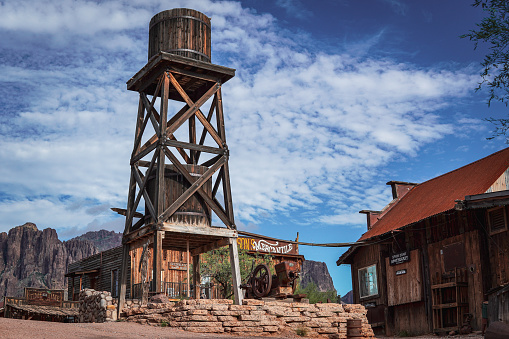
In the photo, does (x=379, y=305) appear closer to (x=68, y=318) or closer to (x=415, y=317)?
(x=415, y=317)

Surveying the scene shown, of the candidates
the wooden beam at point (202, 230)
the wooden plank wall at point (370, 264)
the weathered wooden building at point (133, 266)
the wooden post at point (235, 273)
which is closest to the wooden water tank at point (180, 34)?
the wooden beam at point (202, 230)

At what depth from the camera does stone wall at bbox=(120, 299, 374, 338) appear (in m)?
18.5

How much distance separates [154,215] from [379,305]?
15219mm

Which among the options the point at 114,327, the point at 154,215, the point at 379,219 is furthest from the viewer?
the point at 379,219

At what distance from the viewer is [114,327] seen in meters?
17.6

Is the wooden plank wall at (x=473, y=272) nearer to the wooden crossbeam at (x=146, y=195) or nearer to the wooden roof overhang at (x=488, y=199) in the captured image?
the wooden roof overhang at (x=488, y=199)

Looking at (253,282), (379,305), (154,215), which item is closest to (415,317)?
(379,305)

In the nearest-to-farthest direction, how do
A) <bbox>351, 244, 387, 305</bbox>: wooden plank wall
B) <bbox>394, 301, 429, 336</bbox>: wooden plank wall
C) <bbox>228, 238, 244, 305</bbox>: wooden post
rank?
1. <bbox>228, 238, 244, 305</bbox>: wooden post
2. <bbox>394, 301, 429, 336</bbox>: wooden plank wall
3. <bbox>351, 244, 387, 305</bbox>: wooden plank wall

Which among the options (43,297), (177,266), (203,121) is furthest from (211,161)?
(177,266)

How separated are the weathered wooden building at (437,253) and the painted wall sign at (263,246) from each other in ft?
48.6

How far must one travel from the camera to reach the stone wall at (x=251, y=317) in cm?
1855

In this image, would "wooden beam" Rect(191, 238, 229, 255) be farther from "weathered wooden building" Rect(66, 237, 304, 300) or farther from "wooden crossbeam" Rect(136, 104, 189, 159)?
"weathered wooden building" Rect(66, 237, 304, 300)

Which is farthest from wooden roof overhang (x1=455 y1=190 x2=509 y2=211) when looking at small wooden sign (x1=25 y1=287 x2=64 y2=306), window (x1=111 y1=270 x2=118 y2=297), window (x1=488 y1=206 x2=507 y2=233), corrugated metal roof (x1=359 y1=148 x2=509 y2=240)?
window (x1=111 y1=270 x2=118 y2=297)

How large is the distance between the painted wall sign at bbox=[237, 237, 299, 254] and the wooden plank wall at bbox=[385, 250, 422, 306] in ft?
54.9
